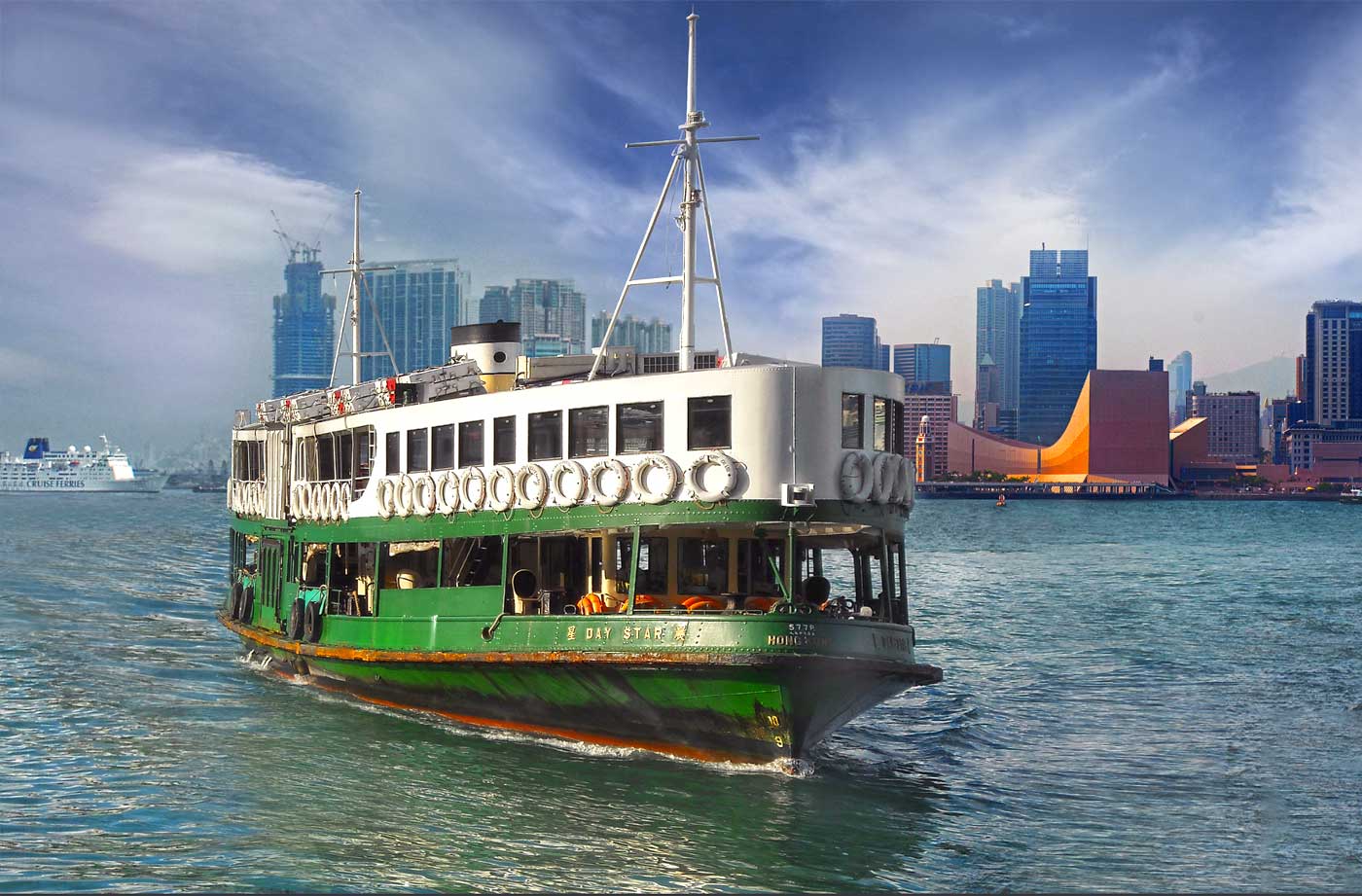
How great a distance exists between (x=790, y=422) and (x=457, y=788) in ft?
22.7

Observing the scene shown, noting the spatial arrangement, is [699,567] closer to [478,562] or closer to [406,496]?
[478,562]

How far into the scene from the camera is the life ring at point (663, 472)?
730 inches

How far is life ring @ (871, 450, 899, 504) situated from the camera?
18.7 metres

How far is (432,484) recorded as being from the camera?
22391mm

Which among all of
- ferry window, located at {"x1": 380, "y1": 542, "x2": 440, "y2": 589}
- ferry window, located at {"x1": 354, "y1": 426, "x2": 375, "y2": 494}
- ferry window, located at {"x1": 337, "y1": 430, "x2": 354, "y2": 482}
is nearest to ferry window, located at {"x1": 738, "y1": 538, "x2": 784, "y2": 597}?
ferry window, located at {"x1": 380, "y1": 542, "x2": 440, "y2": 589}

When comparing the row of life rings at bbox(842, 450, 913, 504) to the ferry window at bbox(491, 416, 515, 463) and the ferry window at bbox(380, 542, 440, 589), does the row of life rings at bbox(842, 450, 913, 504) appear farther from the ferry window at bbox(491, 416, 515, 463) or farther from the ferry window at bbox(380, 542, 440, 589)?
the ferry window at bbox(380, 542, 440, 589)

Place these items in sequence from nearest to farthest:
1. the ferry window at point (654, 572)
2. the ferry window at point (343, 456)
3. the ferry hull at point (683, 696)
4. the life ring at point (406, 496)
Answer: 1. the ferry hull at point (683, 696)
2. the ferry window at point (654, 572)
3. the life ring at point (406, 496)
4. the ferry window at point (343, 456)

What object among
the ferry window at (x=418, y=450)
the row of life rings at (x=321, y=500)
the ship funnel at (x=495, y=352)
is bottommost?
the row of life rings at (x=321, y=500)

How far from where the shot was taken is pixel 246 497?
30.8 metres

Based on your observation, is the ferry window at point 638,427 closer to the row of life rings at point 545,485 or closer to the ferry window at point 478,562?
the row of life rings at point 545,485

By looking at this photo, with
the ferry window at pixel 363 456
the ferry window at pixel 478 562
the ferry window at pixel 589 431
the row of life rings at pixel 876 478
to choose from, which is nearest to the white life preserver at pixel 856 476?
the row of life rings at pixel 876 478

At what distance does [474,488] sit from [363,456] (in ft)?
15.3

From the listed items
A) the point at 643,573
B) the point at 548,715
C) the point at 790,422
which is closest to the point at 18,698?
the point at 548,715

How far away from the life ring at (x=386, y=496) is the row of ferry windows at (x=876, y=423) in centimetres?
892
